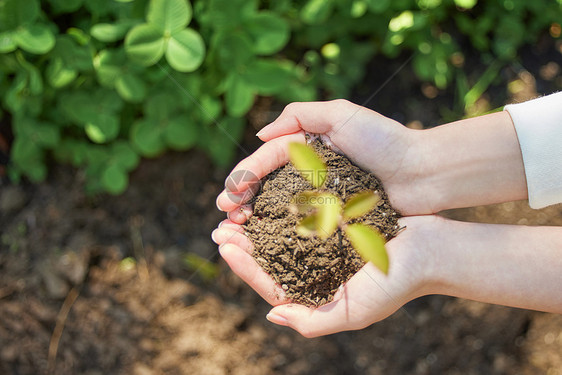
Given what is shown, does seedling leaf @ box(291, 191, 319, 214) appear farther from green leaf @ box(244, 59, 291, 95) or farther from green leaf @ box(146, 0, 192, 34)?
green leaf @ box(146, 0, 192, 34)

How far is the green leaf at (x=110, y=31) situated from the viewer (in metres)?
1.41

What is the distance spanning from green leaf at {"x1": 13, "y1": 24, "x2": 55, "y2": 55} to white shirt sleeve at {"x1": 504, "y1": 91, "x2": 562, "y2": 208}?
4.42ft

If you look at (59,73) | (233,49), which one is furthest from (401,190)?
(59,73)

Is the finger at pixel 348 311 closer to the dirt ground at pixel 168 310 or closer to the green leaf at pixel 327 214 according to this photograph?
the green leaf at pixel 327 214

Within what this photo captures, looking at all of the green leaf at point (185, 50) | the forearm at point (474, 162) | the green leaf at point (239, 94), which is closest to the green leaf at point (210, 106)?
the green leaf at point (239, 94)

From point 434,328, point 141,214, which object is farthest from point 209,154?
point 434,328

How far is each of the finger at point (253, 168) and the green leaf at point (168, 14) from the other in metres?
0.45

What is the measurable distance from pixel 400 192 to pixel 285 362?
87 cm

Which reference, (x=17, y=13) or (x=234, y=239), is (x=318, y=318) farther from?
(x=17, y=13)

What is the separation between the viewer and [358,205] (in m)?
1.16

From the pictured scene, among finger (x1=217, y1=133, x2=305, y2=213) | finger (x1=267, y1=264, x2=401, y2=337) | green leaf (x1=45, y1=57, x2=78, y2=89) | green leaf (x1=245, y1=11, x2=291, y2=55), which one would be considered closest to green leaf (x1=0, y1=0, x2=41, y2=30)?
green leaf (x1=45, y1=57, x2=78, y2=89)

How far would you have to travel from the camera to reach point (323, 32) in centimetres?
175

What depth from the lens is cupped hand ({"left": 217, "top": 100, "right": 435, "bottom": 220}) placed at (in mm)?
1271

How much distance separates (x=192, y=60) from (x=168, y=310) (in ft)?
3.23
